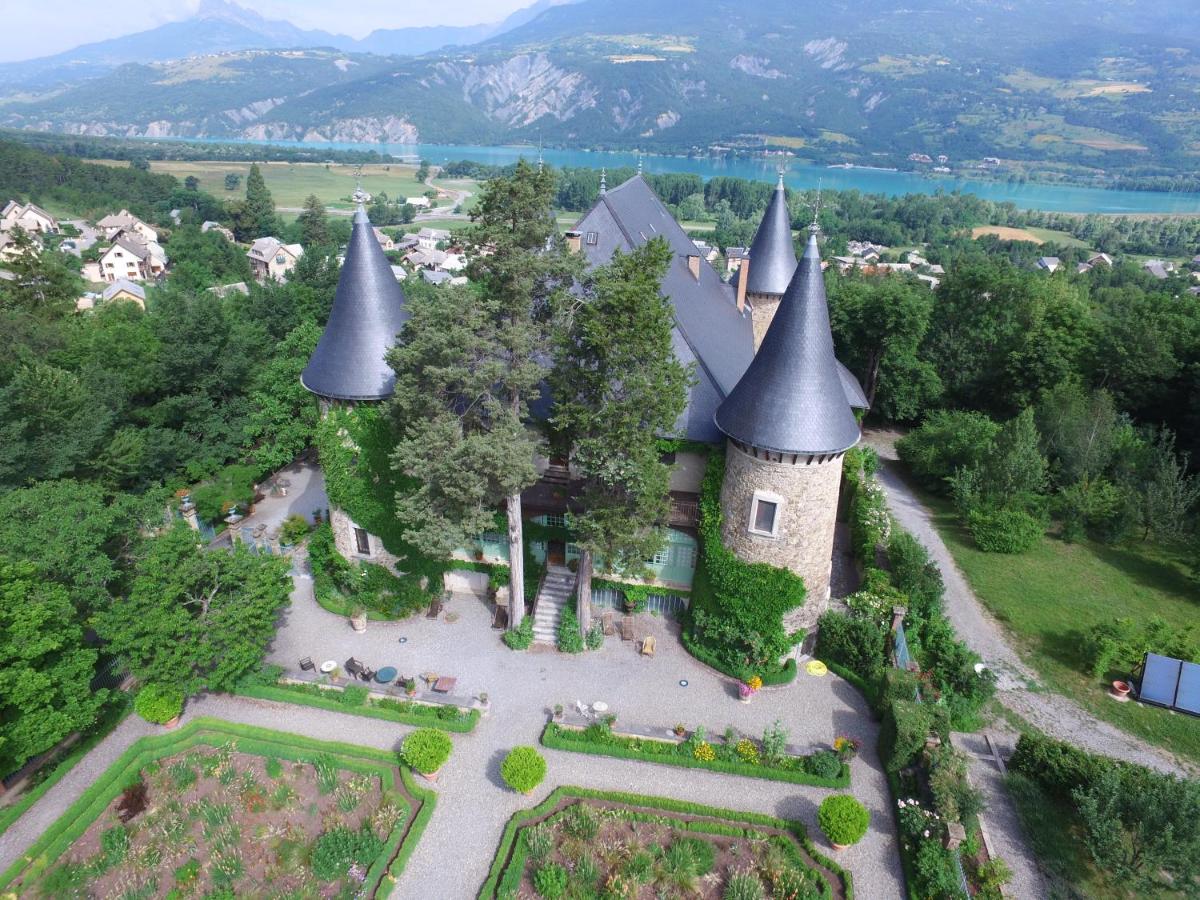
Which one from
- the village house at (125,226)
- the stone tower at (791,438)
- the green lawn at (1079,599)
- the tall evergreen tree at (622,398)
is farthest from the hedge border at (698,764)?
the village house at (125,226)

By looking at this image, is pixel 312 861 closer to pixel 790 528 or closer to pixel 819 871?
pixel 819 871

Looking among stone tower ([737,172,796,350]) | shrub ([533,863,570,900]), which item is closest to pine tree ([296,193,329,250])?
stone tower ([737,172,796,350])

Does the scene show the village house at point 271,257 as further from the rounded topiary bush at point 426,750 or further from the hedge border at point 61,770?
the rounded topiary bush at point 426,750

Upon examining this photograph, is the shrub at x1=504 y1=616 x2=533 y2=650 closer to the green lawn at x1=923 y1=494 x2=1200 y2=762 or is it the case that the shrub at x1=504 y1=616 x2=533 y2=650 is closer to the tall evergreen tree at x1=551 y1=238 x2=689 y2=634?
the tall evergreen tree at x1=551 y1=238 x2=689 y2=634

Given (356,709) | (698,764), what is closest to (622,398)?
(698,764)

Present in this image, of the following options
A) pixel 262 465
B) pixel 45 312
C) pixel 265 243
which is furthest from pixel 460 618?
pixel 265 243

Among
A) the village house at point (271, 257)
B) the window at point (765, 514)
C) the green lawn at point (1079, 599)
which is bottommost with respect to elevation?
the green lawn at point (1079, 599)
